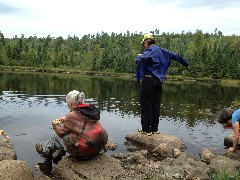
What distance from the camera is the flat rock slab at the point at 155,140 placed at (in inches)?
422

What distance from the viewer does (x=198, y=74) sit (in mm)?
108750

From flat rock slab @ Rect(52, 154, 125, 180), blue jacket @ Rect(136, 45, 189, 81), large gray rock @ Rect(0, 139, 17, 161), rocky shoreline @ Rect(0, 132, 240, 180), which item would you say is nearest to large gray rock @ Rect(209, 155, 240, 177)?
rocky shoreline @ Rect(0, 132, 240, 180)

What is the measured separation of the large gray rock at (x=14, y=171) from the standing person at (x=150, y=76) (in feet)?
17.2

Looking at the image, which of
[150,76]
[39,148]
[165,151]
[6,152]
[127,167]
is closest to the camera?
[127,167]

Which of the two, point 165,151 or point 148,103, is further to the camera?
point 148,103

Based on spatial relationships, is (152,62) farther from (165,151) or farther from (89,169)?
(89,169)

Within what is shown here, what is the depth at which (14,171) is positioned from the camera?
685cm

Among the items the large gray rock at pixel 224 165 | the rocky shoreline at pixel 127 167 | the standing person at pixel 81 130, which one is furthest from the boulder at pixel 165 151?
the standing person at pixel 81 130

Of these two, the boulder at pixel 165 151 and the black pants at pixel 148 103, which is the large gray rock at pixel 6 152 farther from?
the black pants at pixel 148 103

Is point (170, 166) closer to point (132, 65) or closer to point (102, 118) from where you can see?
point (102, 118)

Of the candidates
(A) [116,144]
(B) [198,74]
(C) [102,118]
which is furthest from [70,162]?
(B) [198,74]

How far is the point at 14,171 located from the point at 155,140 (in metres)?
5.32

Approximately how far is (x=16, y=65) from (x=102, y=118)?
127027 millimetres

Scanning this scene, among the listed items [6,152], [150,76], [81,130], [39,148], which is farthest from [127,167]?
[150,76]
